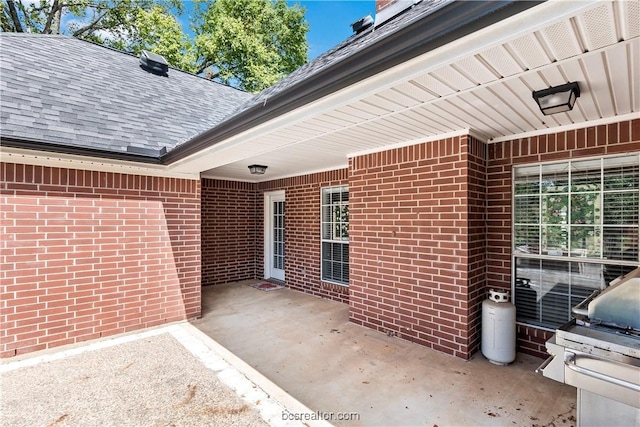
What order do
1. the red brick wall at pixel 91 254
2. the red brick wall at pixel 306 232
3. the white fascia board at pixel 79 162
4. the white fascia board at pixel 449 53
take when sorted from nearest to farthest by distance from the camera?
the white fascia board at pixel 449 53 < the white fascia board at pixel 79 162 < the red brick wall at pixel 91 254 < the red brick wall at pixel 306 232

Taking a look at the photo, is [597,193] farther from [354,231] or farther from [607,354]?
[354,231]

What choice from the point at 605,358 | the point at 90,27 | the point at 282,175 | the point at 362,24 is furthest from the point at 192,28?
the point at 605,358

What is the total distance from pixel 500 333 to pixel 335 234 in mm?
3617

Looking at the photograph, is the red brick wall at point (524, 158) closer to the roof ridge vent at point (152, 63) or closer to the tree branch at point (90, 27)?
the roof ridge vent at point (152, 63)

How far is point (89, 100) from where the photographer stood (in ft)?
15.5

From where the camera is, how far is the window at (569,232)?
3.22 meters

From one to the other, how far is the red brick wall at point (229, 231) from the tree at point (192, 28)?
8544 millimetres

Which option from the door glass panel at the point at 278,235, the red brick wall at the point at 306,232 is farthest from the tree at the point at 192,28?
the red brick wall at the point at 306,232

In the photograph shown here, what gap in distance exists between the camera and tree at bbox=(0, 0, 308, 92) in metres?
13.2

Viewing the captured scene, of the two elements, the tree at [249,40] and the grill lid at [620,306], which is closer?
the grill lid at [620,306]

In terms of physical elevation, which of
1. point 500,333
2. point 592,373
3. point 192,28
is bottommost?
point 500,333

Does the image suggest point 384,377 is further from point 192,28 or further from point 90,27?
point 90,27

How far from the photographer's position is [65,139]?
3.78 m

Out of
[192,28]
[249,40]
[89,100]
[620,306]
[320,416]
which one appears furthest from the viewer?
[192,28]
